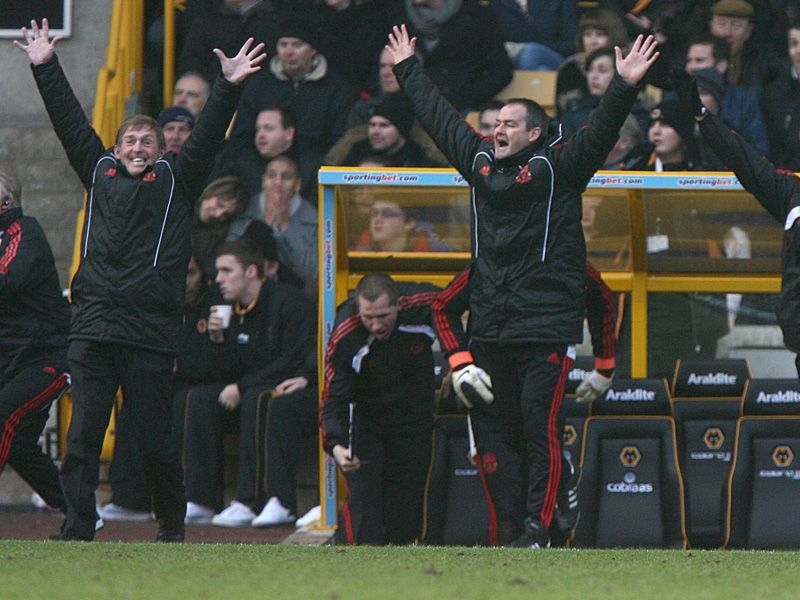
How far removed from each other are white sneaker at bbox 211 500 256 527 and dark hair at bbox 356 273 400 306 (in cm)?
165

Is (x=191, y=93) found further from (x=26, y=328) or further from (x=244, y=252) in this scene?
(x=26, y=328)

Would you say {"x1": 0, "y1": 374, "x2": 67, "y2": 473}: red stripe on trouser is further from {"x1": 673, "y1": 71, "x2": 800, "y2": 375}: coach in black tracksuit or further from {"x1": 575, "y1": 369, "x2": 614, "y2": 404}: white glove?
{"x1": 673, "y1": 71, "x2": 800, "y2": 375}: coach in black tracksuit

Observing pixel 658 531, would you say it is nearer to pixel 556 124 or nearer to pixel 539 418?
pixel 539 418

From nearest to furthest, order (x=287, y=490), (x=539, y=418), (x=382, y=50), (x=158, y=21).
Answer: (x=539, y=418) < (x=287, y=490) < (x=382, y=50) < (x=158, y=21)

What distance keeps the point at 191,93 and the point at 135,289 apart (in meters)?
4.07

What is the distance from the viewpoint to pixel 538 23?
38.8 ft

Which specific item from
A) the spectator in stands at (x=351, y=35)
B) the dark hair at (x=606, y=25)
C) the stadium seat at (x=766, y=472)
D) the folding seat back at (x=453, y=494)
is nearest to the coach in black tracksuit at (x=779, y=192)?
the stadium seat at (x=766, y=472)

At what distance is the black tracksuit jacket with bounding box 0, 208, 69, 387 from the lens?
7.70m

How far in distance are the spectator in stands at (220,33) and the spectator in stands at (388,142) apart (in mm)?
1234

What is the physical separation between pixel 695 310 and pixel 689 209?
680 mm

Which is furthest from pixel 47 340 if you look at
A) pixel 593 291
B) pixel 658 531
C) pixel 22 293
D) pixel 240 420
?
pixel 658 531

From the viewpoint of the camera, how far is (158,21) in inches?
488

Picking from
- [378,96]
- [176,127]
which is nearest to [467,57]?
[378,96]

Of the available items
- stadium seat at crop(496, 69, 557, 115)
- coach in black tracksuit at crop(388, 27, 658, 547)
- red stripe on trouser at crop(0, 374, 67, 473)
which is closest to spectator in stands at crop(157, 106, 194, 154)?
stadium seat at crop(496, 69, 557, 115)
